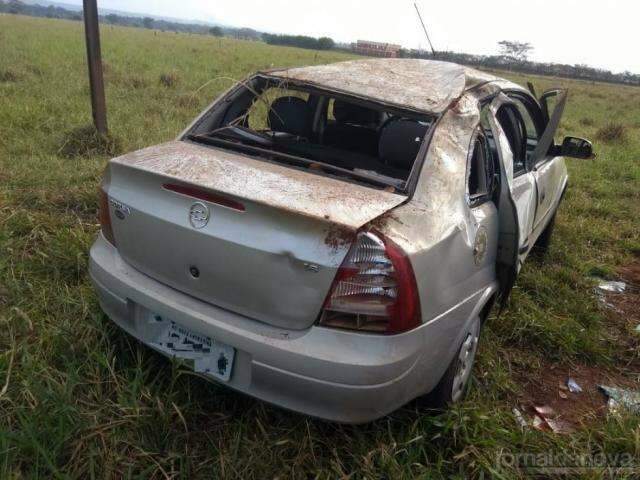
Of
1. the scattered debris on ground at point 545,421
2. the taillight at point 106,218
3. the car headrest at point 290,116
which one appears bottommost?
the scattered debris on ground at point 545,421

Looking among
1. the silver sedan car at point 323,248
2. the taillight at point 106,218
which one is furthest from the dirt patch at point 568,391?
the taillight at point 106,218

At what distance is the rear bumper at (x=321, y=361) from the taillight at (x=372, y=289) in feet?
0.16

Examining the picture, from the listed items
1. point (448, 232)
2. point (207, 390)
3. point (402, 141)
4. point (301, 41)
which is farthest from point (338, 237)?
point (301, 41)

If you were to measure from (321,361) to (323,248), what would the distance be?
0.38m

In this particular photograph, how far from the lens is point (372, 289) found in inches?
75.6

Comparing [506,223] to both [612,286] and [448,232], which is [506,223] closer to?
[448,232]

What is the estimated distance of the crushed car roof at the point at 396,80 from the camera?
2.62m

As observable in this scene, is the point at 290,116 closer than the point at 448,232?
No

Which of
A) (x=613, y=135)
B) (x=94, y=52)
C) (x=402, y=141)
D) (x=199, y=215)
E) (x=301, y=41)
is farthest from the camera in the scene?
(x=301, y=41)

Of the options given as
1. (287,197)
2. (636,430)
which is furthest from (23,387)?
(636,430)

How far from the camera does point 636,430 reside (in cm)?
242

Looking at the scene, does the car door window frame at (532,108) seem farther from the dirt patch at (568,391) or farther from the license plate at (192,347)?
the license plate at (192,347)

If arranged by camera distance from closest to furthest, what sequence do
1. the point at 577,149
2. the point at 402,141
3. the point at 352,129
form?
the point at 402,141 → the point at 352,129 → the point at 577,149

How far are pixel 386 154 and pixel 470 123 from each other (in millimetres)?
407
